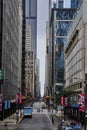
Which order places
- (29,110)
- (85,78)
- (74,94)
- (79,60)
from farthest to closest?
(29,110) < (74,94) < (79,60) < (85,78)

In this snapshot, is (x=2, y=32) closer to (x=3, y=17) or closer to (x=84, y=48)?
(x=3, y=17)

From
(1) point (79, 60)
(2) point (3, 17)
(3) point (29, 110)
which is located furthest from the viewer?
(3) point (29, 110)

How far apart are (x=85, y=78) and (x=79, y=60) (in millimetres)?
7689

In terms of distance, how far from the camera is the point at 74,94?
104062 millimetres

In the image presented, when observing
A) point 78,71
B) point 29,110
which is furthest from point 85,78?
point 29,110

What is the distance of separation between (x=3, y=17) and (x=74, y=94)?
24.0 metres

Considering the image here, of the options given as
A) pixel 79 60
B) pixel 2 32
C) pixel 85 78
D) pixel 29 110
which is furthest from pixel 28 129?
pixel 29 110

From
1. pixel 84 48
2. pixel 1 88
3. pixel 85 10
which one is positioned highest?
pixel 85 10

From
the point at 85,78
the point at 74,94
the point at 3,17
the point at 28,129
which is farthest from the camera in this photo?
the point at 74,94

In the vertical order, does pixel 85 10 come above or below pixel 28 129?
above

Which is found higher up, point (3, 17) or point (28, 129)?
point (3, 17)

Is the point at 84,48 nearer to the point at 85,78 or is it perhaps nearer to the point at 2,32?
the point at 85,78

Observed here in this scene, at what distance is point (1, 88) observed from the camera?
3671 inches

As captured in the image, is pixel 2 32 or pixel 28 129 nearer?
pixel 28 129
